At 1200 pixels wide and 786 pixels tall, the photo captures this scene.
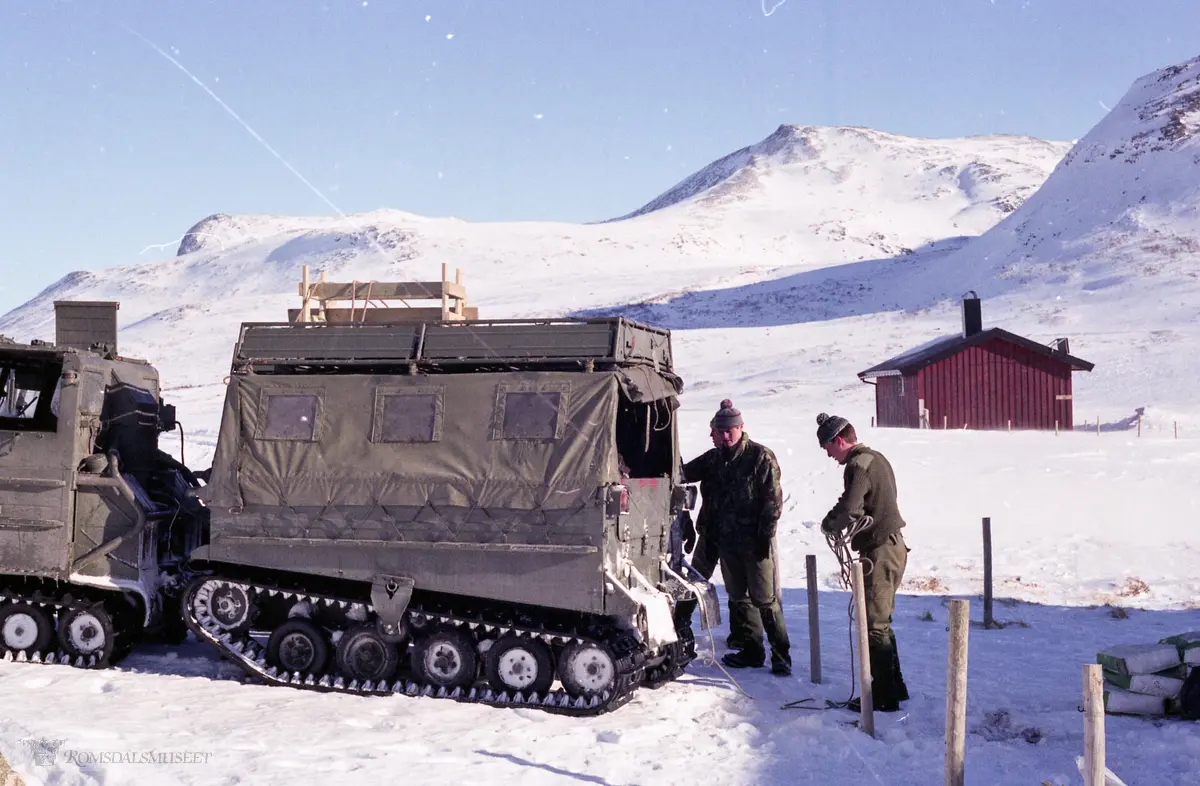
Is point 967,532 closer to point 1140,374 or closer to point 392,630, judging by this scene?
point 392,630

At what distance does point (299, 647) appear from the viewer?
9.30 meters

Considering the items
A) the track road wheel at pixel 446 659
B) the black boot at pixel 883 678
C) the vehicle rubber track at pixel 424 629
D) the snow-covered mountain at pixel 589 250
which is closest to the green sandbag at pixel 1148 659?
the black boot at pixel 883 678

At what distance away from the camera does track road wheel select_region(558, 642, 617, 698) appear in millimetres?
8586

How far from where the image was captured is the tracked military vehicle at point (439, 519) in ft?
28.6

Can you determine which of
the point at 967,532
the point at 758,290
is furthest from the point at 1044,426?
the point at 758,290

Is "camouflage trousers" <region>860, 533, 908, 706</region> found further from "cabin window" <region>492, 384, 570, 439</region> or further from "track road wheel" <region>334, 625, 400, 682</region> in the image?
"track road wheel" <region>334, 625, 400, 682</region>

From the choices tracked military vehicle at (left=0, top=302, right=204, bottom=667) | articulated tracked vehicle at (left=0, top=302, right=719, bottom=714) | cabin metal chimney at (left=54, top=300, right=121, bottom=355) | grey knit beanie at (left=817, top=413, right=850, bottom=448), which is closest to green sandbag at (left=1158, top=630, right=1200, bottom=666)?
grey knit beanie at (left=817, top=413, right=850, bottom=448)

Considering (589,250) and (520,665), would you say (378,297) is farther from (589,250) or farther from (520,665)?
(589,250)

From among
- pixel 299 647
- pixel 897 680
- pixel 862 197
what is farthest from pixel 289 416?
pixel 862 197

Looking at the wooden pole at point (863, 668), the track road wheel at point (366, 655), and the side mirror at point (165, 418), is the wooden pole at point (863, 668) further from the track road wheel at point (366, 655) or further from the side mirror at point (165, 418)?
the side mirror at point (165, 418)

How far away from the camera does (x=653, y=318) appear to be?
261ft

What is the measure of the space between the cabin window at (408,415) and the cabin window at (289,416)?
0.55 meters

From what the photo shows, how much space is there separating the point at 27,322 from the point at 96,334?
118 m

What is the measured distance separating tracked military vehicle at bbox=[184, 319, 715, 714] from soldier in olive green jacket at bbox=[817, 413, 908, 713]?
1.49 meters
